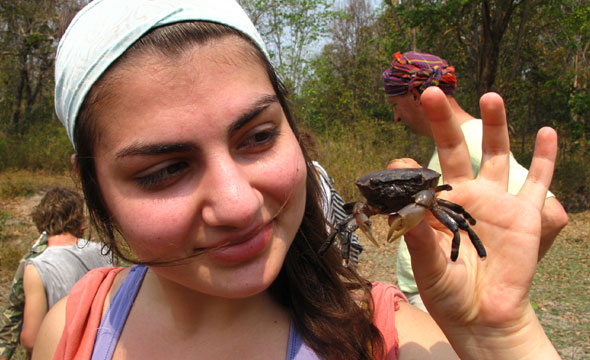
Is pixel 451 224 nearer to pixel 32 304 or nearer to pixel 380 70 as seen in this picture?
pixel 32 304

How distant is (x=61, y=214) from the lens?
374 cm

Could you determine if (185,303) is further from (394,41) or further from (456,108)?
(394,41)

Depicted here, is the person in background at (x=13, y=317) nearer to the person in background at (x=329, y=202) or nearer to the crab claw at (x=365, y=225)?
the person in background at (x=329, y=202)

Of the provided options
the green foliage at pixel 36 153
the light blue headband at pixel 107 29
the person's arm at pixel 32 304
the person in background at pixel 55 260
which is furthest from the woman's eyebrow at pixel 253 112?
the green foliage at pixel 36 153

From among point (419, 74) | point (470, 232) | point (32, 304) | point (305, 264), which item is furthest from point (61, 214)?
point (470, 232)

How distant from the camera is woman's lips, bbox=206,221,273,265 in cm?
124

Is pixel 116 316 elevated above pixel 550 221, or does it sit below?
above

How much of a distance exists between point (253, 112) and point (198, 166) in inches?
9.3

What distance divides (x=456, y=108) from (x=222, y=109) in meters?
2.30

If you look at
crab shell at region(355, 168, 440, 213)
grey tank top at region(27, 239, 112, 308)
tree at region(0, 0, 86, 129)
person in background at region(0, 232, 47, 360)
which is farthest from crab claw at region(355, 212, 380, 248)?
tree at region(0, 0, 86, 129)

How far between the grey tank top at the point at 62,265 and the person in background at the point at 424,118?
2257 millimetres

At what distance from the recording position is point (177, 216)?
1200 millimetres

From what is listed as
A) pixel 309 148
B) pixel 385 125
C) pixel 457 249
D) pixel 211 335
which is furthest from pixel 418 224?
pixel 385 125

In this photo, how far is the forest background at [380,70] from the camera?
11766 mm
